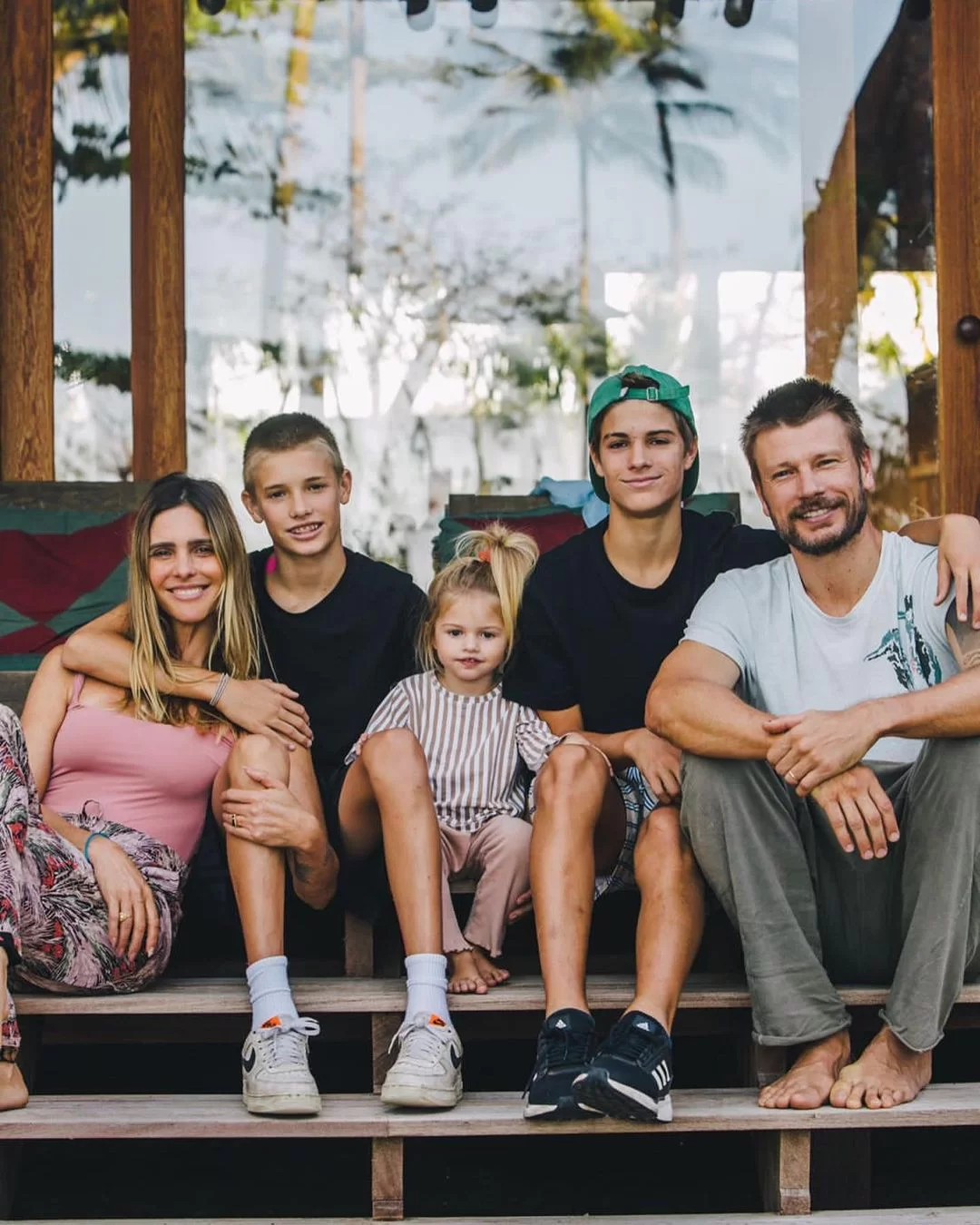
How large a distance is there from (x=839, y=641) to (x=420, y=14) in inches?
151

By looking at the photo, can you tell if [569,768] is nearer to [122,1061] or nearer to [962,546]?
[962,546]

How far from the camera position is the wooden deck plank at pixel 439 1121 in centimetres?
212

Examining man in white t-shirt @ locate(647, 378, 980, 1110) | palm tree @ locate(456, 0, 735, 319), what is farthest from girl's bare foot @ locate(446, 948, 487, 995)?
palm tree @ locate(456, 0, 735, 319)

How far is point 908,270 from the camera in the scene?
4.81 metres

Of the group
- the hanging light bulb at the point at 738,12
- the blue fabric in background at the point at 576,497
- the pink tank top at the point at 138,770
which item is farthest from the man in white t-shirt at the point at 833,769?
the hanging light bulb at the point at 738,12

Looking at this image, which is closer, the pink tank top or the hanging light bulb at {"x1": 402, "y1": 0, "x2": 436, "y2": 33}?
the pink tank top

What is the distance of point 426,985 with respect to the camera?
87.8 inches

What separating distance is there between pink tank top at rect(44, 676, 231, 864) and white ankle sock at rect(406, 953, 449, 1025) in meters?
0.51

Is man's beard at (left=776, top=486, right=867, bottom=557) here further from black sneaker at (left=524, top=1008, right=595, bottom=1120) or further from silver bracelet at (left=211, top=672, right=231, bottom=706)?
silver bracelet at (left=211, top=672, right=231, bottom=706)

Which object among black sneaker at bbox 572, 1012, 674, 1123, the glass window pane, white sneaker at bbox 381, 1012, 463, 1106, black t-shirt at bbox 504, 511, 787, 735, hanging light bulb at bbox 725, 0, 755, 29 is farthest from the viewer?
hanging light bulb at bbox 725, 0, 755, 29

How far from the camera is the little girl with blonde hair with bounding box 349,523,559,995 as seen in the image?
7.98 ft

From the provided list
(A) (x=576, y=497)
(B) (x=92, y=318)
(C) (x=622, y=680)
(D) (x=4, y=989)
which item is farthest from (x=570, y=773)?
(B) (x=92, y=318)

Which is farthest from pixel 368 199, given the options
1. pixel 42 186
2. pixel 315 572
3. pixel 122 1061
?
pixel 122 1061

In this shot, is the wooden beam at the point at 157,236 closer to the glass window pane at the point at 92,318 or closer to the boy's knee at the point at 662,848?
the glass window pane at the point at 92,318
